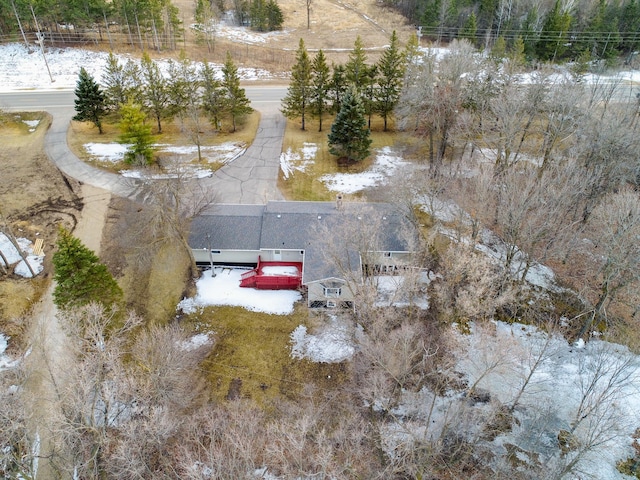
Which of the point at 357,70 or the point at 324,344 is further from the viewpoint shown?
the point at 357,70

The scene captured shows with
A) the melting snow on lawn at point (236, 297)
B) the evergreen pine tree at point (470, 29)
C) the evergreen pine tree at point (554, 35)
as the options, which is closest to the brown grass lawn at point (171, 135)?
the melting snow on lawn at point (236, 297)

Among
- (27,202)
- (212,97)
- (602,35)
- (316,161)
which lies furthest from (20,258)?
(602,35)

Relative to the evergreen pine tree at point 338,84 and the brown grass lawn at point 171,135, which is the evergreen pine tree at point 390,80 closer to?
the evergreen pine tree at point 338,84

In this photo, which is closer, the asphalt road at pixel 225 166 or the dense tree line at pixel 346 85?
the asphalt road at pixel 225 166

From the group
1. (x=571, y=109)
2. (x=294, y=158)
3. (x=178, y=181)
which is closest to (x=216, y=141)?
(x=294, y=158)

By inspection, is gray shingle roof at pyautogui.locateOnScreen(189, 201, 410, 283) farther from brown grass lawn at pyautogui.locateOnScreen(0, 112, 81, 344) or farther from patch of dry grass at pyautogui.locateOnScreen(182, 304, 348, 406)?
brown grass lawn at pyautogui.locateOnScreen(0, 112, 81, 344)

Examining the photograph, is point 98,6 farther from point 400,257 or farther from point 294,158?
point 400,257

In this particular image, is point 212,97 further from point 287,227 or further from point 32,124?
point 287,227
